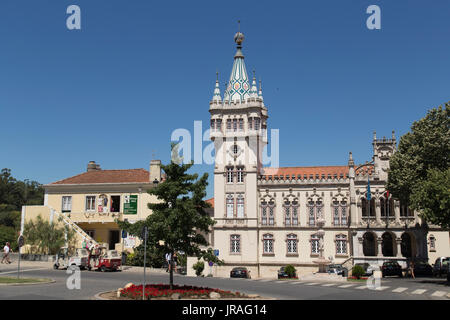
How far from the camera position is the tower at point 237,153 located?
54.5 meters

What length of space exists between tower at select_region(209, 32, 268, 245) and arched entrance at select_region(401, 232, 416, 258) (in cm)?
1746

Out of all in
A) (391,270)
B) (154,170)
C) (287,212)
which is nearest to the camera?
(391,270)

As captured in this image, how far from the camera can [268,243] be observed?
54.2 m

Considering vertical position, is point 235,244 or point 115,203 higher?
point 115,203

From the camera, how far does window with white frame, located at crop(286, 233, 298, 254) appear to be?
53.5 metres

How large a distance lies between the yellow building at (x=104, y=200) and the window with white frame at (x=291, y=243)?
17008mm

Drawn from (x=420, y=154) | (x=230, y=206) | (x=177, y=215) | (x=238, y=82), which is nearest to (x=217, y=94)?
(x=238, y=82)

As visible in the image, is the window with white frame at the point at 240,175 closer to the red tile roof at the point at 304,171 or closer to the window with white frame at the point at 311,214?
the red tile roof at the point at 304,171

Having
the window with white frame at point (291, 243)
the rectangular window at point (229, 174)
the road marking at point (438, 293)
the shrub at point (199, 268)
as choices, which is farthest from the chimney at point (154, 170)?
the road marking at point (438, 293)

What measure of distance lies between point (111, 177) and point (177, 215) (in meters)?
38.0

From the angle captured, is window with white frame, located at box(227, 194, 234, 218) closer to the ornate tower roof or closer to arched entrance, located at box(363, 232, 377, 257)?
the ornate tower roof

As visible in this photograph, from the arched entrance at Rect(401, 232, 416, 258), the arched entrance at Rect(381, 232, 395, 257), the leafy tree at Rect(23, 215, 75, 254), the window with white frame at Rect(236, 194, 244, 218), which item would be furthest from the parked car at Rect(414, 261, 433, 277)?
the leafy tree at Rect(23, 215, 75, 254)

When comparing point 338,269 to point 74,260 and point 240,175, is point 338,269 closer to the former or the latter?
point 240,175
